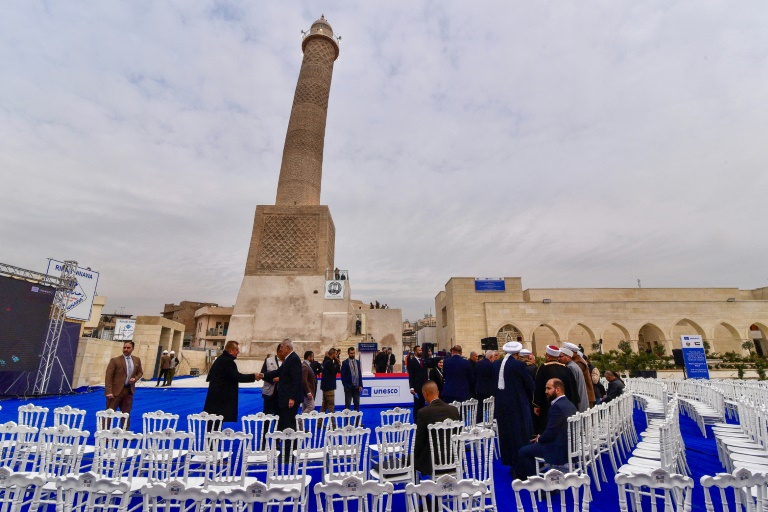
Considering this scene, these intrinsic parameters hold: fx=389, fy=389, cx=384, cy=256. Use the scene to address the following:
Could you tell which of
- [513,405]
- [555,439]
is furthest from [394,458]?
[513,405]

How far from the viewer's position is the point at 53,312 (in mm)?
10281

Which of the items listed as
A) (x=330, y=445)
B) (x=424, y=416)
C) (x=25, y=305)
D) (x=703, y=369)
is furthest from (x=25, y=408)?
(x=703, y=369)

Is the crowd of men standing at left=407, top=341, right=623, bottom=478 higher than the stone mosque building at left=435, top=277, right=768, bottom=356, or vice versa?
the stone mosque building at left=435, top=277, right=768, bottom=356

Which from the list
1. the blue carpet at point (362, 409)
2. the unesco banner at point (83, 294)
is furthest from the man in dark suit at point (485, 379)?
the unesco banner at point (83, 294)

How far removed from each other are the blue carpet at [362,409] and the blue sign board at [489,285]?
20.1 metres

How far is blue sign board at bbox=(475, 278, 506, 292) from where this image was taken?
28.8 m

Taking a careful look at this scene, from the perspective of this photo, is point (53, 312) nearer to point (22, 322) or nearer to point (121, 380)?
point (22, 322)

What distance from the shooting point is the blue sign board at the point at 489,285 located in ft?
94.5

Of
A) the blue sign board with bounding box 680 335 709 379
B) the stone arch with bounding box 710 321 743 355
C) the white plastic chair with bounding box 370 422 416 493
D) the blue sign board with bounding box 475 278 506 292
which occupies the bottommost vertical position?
the white plastic chair with bounding box 370 422 416 493

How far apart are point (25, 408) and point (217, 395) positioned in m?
1.68

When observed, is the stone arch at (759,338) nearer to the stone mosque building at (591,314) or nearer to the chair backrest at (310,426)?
the stone mosque building at (591,314)

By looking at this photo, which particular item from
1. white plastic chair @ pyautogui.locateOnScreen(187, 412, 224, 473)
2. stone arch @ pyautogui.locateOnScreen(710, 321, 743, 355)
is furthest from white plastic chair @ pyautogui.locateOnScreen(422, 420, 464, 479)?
stone arch @ pyautogui.locateOnScreen(710, 321, 743, 355)

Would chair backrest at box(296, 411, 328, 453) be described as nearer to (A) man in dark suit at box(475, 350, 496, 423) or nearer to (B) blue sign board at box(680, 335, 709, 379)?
(A) man in dark suit at box(475, 350, 496, 423)

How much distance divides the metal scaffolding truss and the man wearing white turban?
37.3ft
